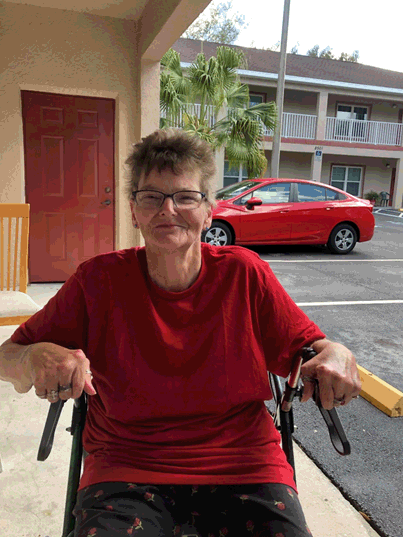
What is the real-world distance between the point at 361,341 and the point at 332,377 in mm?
3300

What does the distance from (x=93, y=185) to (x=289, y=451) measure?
4927 millimetres

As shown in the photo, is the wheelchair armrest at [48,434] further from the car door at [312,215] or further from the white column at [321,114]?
the white column at [321,114]

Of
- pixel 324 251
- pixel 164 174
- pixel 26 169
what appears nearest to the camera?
pixel 164 174

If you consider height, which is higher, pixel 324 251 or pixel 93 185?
pixel 93 185

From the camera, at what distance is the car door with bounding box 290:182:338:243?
30.0ft

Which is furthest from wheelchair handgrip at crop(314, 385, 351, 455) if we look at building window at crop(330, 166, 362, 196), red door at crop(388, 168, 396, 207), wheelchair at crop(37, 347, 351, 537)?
red door at crop(388, 168, 396, 207)

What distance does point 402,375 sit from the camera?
142 inches

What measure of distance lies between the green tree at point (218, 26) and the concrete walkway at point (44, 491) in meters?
31.1

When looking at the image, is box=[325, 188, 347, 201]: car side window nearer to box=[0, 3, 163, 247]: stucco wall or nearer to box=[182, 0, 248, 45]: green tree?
box=[0, 3, 163, 247]: stucco wall

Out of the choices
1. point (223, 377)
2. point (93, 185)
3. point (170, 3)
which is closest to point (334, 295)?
point (93, 185)

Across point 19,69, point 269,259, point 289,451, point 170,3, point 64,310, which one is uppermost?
point 170,3

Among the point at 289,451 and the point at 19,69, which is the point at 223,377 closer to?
the point at 289,451

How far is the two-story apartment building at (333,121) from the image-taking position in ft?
63.8

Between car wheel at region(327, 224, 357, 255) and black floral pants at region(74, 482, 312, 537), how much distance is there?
8637 millimetres
